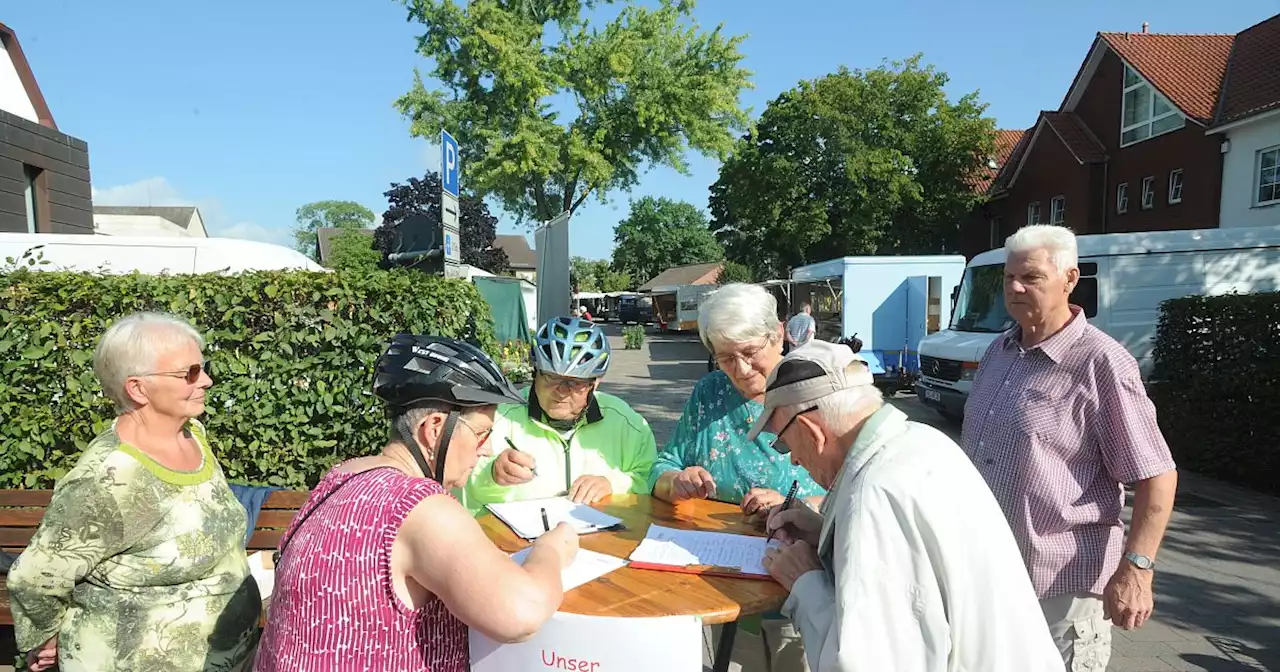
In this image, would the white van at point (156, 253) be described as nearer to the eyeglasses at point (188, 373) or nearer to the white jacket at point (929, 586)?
the eyeglasses at point (188, 373)

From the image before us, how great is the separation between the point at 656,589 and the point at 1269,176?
21380 mm

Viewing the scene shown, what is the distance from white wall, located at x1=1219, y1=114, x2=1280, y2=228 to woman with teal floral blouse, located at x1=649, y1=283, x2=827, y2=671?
19.6 m

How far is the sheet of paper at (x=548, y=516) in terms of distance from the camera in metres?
2.24

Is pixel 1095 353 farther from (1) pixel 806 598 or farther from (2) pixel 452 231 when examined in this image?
(2) pixel 452 231

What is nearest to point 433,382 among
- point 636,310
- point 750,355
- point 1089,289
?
point 750,355

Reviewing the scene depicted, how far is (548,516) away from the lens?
235 cm

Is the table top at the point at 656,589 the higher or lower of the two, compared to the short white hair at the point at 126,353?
lower

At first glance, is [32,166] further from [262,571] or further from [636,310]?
[636,310]

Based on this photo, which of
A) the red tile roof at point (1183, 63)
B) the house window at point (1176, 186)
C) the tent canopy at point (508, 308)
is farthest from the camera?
the house window at point (1176, 186)

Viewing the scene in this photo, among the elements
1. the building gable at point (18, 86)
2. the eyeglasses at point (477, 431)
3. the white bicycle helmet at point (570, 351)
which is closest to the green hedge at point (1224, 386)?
the white bicycle helmet at point (570, 351)

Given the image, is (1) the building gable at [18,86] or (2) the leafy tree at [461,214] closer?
(1) the building gable at [18,86]

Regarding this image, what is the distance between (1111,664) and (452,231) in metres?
4.93

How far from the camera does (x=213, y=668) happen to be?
2303 mm

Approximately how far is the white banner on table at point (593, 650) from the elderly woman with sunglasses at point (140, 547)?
1.29m
